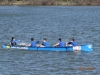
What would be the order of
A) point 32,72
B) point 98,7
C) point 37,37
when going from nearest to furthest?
1. point 32,72
2. point 37,37
3. point 98,7

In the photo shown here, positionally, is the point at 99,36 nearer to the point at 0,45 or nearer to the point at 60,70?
the point at 0,45

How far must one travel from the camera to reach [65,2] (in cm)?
12875

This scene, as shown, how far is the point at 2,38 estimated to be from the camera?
53625mm

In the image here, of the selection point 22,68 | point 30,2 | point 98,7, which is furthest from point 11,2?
point 22,68

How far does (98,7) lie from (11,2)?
90.3 feet

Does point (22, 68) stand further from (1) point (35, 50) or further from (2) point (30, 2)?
(2) point (30, 2)

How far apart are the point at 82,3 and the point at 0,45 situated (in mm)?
84519

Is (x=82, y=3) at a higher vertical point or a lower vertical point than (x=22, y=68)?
lower

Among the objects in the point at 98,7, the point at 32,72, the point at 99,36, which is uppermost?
the point at 32,72

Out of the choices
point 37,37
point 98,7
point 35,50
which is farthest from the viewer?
point 98,7

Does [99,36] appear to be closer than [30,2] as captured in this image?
Yes

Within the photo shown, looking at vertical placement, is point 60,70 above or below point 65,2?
above

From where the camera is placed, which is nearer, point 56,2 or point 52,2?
point 56,2

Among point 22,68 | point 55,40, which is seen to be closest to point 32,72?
point 22,68
